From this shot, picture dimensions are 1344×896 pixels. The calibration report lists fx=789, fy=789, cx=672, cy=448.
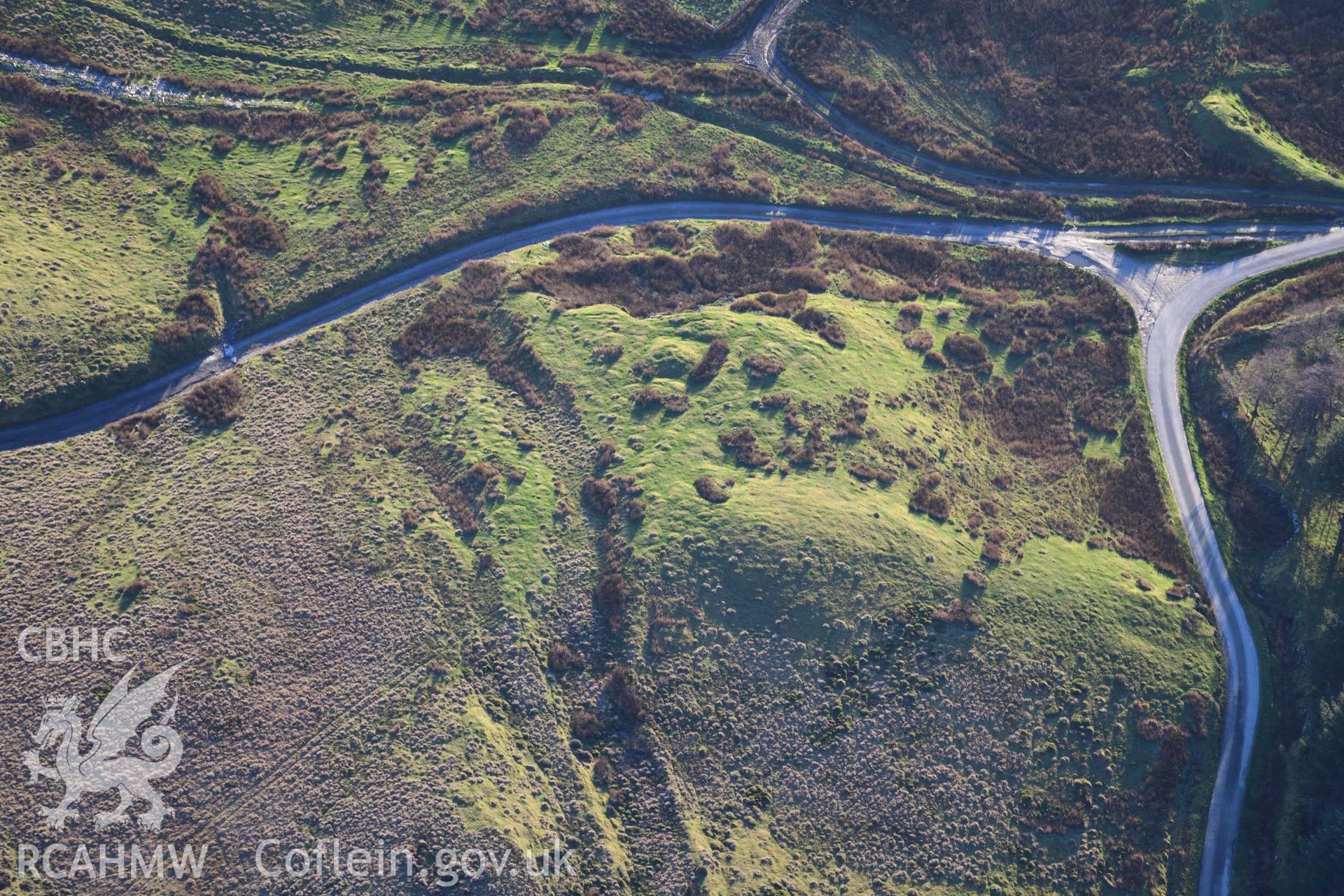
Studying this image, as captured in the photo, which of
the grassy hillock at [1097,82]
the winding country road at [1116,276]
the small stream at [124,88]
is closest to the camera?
the winding country road at [1116,276]

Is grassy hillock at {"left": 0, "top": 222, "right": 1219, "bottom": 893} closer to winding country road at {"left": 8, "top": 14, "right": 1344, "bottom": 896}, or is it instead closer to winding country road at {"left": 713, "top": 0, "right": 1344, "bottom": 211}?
winding country road at {"left": 8, "top": 14, "right": 1344, "bottom": 896}

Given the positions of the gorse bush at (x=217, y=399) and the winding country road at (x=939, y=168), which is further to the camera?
the winding country road at (x=939, y=168)

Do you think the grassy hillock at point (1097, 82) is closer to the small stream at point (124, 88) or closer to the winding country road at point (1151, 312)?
the winding country road at point (1151, 312)

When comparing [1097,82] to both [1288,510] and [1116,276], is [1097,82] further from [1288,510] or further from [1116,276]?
[1288,510]

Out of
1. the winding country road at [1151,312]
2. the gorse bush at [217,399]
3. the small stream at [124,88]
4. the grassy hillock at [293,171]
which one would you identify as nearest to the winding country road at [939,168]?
the grassy hillock at [293,171]

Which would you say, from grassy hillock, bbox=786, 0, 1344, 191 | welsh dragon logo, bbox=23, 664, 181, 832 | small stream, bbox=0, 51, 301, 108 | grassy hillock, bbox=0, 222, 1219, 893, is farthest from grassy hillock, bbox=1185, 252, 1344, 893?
small stream, bbox=0, 51, 301, 108

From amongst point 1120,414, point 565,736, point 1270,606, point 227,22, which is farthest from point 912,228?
point 227,22
